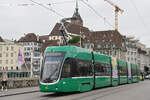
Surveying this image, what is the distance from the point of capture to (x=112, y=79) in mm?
28141

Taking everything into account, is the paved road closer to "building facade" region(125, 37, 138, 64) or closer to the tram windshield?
the tram windshield

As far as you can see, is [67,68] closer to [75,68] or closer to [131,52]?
[75,68]

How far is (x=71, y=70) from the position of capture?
730 inches

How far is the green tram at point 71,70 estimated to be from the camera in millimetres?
17469

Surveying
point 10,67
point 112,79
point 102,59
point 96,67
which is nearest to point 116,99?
point 96,67

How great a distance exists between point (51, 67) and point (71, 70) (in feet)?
5.16

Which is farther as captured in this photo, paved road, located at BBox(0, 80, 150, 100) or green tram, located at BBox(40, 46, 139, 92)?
green tram, located at BBox(40, 46, 139, 92)

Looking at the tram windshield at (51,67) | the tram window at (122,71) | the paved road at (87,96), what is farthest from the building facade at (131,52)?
the tram windshield at (51,67)

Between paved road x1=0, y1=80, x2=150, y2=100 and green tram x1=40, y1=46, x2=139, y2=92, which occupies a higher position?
green tram x1=40, y1=46, x2=139, y2=92

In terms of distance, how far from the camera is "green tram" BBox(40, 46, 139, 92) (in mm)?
17469

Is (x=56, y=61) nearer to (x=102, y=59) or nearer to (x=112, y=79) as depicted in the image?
(x=102, y=59)

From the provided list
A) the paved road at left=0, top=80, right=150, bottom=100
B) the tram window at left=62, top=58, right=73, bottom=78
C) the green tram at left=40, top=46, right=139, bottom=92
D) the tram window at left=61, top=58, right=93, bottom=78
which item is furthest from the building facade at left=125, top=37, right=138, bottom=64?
the tram window at left=62, top=58, right=73, bottom=78

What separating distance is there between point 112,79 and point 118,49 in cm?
6490


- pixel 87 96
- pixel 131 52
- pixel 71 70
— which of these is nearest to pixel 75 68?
pixel 71 70
